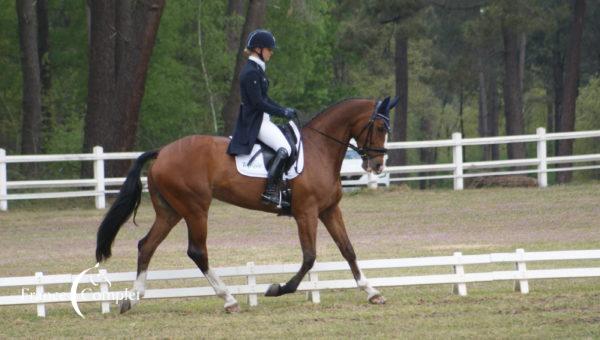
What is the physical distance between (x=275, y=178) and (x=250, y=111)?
71cm

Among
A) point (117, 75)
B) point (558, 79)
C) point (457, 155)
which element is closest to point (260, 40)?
point (457, 155)

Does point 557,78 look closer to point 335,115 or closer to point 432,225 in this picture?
point 432,225

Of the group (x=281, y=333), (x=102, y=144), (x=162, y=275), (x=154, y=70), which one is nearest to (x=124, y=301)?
(x=162, y=275)

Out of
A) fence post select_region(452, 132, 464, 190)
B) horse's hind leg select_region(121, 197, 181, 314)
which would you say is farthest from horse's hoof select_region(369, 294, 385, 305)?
fence post select_region(452, 132, 464, 190)

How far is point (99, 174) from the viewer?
82.4ft

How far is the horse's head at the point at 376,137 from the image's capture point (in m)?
12.2

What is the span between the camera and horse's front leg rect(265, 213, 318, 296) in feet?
38.9

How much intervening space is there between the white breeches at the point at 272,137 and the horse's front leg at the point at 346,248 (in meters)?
0.77

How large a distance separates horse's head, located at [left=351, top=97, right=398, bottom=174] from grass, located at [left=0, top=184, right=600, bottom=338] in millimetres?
1378

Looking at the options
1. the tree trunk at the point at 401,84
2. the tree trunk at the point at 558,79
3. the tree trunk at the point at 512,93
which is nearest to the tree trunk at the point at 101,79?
the tree trunk at the point at 401,84

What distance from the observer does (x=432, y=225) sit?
21.0m

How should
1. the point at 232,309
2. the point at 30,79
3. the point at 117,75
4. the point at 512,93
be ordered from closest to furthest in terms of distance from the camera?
the point at 232,309 < the point at 117,75 < the point at 30,79 < the point at 512,93

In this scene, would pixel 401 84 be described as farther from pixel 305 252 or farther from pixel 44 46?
pixel 305 252

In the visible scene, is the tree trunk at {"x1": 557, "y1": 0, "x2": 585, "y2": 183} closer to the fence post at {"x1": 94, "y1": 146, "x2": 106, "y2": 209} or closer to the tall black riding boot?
the fence post at {"x1": 94, "y1": 146, "x2": 106, "y2": 209}
